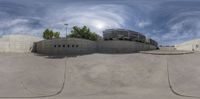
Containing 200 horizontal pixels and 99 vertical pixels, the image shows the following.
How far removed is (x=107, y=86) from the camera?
25.5 meters

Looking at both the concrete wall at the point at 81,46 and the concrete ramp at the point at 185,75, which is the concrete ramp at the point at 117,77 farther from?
the concrete wall at the point at 81,46

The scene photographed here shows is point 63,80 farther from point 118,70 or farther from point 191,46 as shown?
point 191,46

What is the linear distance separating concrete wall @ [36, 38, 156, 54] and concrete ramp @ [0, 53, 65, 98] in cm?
943

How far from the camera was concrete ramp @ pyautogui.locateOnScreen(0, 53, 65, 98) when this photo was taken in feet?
→ 75.6

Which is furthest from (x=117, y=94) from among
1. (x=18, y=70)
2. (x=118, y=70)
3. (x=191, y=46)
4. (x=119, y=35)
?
(x=191, y=46)

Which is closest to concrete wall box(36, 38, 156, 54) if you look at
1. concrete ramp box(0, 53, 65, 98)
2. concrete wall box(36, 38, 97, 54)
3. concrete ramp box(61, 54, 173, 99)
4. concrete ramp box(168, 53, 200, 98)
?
concrete wall box(36, 38, 97, 54)

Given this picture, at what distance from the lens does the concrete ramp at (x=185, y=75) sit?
24016 mm

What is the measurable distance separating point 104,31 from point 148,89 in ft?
121

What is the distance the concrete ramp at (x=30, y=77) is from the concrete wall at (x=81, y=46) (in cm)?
943

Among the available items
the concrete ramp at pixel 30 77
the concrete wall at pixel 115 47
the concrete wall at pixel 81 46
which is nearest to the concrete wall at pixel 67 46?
the concrete wall at pixel 81 46

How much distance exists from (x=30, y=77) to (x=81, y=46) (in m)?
19.0

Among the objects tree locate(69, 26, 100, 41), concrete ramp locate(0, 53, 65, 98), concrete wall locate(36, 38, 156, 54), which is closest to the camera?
concrete ramp locate(0, 53, 65, 98)

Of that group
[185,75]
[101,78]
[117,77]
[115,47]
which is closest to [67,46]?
[115,47]

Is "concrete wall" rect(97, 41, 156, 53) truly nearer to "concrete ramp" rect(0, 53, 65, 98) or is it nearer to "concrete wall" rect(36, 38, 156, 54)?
"concrete wall" rect(36, 38, 156, 54)
